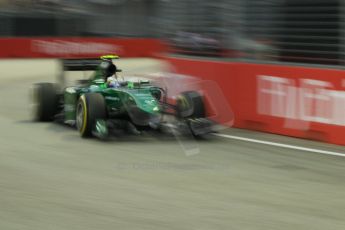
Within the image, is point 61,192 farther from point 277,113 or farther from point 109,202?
point 277,113

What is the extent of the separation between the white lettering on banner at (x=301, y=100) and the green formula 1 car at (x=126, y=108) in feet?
4.02

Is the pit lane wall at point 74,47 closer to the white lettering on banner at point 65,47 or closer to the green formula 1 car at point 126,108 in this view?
the white lettering on banner at point 65,47

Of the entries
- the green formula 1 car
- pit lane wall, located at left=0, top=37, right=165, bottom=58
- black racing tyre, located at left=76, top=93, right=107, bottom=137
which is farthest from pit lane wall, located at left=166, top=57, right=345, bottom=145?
pit lane wall, located at left=0, top=37, right=165, bottom=58

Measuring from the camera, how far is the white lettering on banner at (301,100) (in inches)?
384

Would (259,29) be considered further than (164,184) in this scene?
Yes

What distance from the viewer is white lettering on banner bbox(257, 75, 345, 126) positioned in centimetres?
974

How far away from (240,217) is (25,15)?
29.2m

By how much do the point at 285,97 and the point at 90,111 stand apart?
10.1 ft

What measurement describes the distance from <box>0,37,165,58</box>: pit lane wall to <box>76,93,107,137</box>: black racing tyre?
72.5ft

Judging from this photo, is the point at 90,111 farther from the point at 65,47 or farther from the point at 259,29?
the point at 65,47

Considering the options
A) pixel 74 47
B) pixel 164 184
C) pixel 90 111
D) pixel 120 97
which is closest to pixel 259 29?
pixel 120 97

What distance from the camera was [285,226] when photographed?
5.45 meters

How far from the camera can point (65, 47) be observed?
32344 mm

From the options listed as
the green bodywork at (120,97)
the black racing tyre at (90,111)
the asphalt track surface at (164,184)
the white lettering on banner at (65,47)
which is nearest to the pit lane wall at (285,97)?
the asphalt track surface at (164,184)
